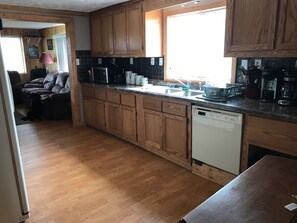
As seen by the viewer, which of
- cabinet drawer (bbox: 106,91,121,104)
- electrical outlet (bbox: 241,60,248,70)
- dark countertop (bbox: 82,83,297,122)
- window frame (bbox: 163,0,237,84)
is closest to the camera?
dark countertop (bbox: 82,83,297,122)

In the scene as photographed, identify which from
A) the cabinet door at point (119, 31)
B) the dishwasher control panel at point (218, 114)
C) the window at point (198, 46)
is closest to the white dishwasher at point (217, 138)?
the dishwasher control panel at point (218, 114)

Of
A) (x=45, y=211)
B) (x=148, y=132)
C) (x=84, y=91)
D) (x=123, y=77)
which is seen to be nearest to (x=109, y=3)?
(x=123, y=77)

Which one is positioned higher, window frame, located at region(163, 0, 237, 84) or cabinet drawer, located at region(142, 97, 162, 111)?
window frame, located at region(163, 0, 237, 84)

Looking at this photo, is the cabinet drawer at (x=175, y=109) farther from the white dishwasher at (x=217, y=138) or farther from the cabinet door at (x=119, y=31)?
the cabinet door at (x=119, y=31)

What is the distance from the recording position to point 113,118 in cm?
406

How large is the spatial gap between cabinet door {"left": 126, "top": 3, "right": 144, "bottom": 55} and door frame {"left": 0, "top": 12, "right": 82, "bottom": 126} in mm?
1323

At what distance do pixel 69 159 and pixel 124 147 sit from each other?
0.82 meters

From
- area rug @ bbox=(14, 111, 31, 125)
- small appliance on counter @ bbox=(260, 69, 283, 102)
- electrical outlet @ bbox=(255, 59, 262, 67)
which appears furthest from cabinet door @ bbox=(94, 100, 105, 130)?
small appliance on counter @ bbox=(260, 69, 283, 102)

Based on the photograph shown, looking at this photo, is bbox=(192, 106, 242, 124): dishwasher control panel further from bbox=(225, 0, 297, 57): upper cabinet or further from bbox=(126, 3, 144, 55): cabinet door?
bbox=(126, 3, 144, 55): cabinet door

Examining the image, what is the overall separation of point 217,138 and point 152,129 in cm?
105

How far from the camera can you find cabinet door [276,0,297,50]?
2.05m

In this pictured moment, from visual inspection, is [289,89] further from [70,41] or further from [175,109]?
[70,41]

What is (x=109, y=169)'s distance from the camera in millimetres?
3002

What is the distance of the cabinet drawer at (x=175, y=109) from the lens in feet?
9.23
